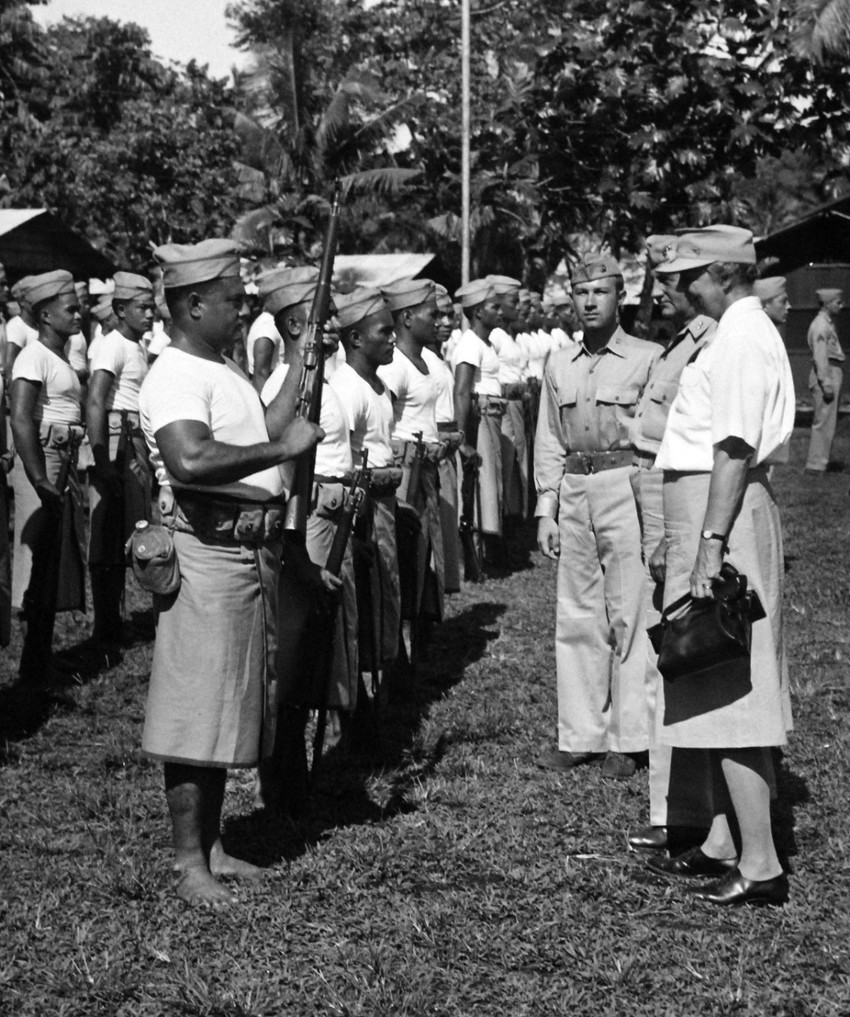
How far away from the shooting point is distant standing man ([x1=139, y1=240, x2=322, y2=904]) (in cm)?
470

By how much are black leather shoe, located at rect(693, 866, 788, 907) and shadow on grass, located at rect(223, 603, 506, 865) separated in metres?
1.44

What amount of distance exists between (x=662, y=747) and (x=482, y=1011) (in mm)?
1638

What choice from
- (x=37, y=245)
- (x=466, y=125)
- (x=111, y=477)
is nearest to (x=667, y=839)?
(x=111, y=477)

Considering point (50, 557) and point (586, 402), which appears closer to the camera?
point (586, 402)

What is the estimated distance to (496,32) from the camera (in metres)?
42.1

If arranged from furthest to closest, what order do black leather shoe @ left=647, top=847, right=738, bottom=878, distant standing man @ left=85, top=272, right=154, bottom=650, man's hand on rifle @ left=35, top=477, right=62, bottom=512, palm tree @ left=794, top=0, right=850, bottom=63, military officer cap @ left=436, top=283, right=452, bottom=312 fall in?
palm tree @ left=794, top=0, right=850, bottom=63, military officer cap @ left=436, top=283, right=452, bottom=312, distant standing man @ left=85, top=272, right=154, bottom=650, man's hand on rifle @ left=35, top=477, right=62, bottom=512, black leather shoe @ left=647, top=847, right=738, bottom=878

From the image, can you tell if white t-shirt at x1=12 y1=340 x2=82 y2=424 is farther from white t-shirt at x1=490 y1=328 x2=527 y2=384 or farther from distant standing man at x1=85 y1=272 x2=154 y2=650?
white t-shirt at x1=490 y1=328 x2=527 y2=384

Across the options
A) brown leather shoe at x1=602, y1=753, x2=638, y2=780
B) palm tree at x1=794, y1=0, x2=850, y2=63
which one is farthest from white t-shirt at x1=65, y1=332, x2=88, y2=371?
palm tree at x1=794, y1=0, x2=850, y2=63

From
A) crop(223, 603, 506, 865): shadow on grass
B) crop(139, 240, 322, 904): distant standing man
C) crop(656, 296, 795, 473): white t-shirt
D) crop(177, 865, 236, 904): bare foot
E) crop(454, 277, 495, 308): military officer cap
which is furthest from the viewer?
crop(454, 277, 495, 308): military officer cap

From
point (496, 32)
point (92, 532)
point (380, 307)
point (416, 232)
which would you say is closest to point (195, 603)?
point (380, 307)

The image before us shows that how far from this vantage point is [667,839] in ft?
17.9

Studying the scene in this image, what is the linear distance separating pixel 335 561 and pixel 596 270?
1.89 metres

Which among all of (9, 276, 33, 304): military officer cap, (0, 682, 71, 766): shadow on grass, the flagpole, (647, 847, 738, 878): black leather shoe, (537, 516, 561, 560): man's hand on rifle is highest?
the flagpole

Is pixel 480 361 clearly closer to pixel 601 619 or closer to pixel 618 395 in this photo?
pixel 618 395
